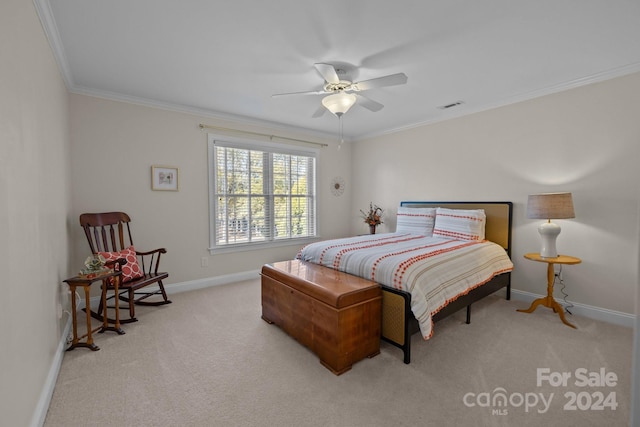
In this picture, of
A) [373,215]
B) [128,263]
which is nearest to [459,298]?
[373,215]

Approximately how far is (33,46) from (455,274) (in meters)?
3.48

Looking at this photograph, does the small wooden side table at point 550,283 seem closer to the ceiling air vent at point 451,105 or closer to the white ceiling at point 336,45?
the white ceiling at point 336,45

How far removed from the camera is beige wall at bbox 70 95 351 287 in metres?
3.22

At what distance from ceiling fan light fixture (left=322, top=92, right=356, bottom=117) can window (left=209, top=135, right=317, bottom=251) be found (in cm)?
198

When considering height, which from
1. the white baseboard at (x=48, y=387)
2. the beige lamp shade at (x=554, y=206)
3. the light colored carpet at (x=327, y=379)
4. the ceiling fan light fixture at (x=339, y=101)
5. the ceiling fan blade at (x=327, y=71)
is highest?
the ceiling fan blade at (x=327, y=71)

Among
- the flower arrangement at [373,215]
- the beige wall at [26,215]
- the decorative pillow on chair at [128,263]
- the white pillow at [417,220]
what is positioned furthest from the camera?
the flower arrangement at [373,215]

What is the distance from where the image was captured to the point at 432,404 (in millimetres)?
1789

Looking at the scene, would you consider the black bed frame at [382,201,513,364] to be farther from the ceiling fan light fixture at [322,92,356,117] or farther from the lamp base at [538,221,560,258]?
the ceiling fan light fixture at [322,92,356,117]

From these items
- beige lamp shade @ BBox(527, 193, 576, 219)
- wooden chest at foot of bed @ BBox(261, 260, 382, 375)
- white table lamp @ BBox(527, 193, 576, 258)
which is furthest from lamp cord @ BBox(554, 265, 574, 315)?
wooden chest at foot of bed @ BBox(261, 260, 382, 375)

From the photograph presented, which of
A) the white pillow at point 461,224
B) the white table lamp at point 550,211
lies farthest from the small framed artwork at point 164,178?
the white table lamp at point 550,211

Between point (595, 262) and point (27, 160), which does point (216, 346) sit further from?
point (595, 262)

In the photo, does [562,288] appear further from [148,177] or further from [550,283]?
[148,177]

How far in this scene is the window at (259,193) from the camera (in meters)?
4.18

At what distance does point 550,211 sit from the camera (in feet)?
9.55
